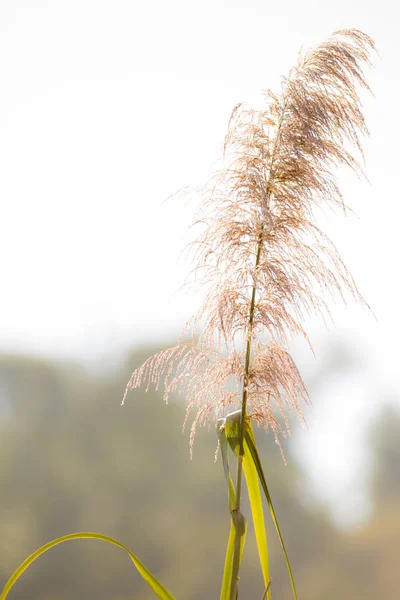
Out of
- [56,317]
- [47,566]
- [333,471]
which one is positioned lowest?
[47,566]

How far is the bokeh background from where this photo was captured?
2.96 meters

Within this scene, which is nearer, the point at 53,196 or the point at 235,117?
the point at 235,117

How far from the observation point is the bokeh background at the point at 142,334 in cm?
296

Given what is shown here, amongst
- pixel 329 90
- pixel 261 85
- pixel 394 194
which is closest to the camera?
pixel 329 90

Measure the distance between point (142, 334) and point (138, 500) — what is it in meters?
0.89

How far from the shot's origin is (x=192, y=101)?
304cm

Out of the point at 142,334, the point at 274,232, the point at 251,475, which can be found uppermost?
the point at 142,334

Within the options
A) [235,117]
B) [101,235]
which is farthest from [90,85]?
[235,117]

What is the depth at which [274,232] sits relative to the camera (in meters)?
1.48

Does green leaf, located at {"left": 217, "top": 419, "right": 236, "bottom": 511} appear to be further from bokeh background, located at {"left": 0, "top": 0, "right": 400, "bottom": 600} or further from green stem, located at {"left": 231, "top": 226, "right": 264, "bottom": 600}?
bokeh background, located at {"left": 0, "top": 0, "right": 400, "bottom": 600}

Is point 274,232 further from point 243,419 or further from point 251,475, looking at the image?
point 251,475

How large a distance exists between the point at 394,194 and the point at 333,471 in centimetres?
153

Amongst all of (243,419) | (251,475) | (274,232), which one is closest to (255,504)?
(251,475)

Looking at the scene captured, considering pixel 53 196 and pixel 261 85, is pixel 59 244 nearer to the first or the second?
pixel 53 196
